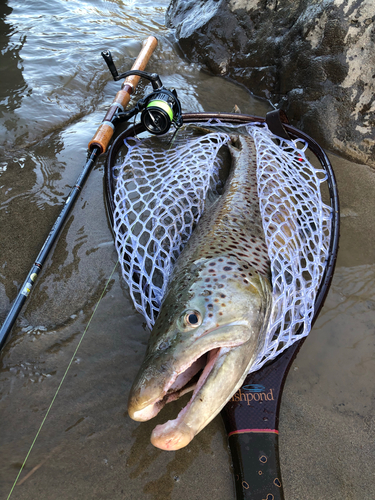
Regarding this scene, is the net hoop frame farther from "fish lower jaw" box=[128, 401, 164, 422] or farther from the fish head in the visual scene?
"fish lower jaw" box=[128, 401, 164, 422]

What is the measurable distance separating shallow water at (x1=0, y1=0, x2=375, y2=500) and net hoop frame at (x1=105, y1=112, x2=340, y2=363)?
38 centimetres

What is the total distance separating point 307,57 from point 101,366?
493 cm

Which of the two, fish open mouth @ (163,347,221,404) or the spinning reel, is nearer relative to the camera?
fish open mouth @ (163,347,221,404)

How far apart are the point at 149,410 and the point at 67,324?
119 cm

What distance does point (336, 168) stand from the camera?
13.8 feet

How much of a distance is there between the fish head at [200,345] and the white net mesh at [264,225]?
9.0 inches

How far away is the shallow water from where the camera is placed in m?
1.97

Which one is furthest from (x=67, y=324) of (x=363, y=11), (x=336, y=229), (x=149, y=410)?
(x=363, y=11)

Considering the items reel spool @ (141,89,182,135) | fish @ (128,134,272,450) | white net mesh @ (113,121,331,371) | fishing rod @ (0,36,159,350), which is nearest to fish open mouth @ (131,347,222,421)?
fish @ (128,134,272,450)

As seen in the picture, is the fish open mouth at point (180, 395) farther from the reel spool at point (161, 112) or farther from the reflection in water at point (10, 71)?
the reflection in water at point (10, 71)

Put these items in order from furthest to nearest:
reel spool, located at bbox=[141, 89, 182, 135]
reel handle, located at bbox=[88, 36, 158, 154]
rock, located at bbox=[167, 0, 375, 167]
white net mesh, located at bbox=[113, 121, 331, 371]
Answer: rock, located at bbox=[167, 0, 375, 167] < reel handle, located at bbox=[88, 36, 158, 154] < reel spool, located at bbox=[141, 89, 182, 135] < white net mesh, located at bbox=[113, 121, 331, 371]

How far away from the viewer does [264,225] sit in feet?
8.45

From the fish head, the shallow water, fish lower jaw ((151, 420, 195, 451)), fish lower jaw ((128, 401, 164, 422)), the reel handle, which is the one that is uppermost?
the reel handle

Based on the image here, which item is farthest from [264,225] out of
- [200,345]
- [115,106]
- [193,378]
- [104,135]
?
[115,106]
